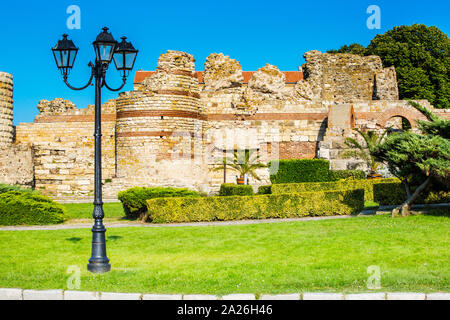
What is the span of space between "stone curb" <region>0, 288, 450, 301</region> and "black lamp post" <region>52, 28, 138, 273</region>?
138 cm

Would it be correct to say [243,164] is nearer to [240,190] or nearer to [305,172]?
[305,172]

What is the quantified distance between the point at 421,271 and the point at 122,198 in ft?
33.5

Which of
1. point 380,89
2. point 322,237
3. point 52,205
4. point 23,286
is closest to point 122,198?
point 52,205

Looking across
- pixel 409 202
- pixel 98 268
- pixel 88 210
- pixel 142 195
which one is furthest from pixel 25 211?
pixel 409 202

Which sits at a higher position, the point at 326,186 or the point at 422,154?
the point at 422,154

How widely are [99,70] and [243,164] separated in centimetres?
1406

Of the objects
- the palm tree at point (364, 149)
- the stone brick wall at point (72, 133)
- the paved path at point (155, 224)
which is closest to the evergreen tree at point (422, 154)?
the paved path at point (155, 224)

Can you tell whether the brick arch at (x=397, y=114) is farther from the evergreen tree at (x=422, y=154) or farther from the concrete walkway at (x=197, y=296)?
the concrete walkway at (x=197, y=296)

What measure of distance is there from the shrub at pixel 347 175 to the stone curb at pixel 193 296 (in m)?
14.6

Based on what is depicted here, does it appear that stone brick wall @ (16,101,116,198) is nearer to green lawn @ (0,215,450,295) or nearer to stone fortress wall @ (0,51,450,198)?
stone fortress wall @ (0,51,450,198)

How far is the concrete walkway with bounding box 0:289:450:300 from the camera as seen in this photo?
7320 mm

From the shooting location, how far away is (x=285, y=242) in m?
11.2

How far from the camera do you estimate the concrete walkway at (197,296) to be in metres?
7.32

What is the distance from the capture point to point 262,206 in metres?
15.4
